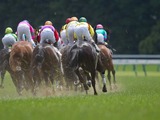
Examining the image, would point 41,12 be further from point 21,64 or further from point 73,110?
point 73,110

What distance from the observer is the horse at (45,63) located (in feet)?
77.4

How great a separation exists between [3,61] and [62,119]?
1330 centimetres

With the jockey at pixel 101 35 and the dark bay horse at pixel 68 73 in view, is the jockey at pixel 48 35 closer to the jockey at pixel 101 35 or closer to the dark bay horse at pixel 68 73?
the dark bay horse at pixel 68 73

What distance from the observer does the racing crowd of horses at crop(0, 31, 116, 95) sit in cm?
2280

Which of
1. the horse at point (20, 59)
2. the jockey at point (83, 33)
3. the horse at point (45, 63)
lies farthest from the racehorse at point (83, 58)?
the horse at point (20, 59)

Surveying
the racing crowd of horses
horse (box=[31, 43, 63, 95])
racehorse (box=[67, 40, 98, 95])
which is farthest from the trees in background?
racehorse (box=[67, 40, 98, 95])

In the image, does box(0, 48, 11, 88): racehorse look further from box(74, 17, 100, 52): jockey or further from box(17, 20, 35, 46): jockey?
box(74, 17, 100, 52): jockey

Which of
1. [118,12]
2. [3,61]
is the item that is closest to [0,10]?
[118,12]

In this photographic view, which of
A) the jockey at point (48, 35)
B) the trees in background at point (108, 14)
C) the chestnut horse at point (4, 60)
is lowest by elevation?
the trees in background at point (108, 14)

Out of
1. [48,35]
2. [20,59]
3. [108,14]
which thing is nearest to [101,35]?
[48,35]

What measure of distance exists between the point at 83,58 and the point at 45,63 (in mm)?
1512

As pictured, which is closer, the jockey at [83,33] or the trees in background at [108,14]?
the jockey at [83,33]

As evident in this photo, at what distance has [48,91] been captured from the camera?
23.6m

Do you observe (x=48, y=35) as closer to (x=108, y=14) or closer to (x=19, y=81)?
(x=19, y=81)
